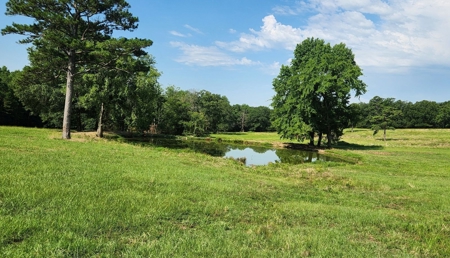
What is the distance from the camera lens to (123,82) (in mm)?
33219

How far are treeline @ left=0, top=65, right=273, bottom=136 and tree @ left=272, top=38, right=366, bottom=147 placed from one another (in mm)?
20142

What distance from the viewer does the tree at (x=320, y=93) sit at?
40.8m

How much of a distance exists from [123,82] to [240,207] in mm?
28725

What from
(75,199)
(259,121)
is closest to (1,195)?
(75,199)

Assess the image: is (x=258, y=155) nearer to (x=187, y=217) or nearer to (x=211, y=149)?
(x=211, y=149)

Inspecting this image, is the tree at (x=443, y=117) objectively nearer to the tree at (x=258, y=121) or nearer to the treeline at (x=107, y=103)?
the tree at (x=258, y=121)

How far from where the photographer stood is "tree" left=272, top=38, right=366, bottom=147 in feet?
134

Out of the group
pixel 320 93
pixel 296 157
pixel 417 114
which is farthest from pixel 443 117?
pixel 296 157

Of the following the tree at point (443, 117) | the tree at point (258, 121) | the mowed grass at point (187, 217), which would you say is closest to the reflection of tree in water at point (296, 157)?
the mowed grass at point (187, 217)

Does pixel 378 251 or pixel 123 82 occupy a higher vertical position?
pixel 123 82

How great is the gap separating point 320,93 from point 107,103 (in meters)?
29.2

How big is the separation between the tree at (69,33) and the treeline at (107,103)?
7.67 ft

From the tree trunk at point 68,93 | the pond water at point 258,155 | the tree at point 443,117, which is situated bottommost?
the pond water at point 258,155

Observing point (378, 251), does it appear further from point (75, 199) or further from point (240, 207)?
point (75, 199)
